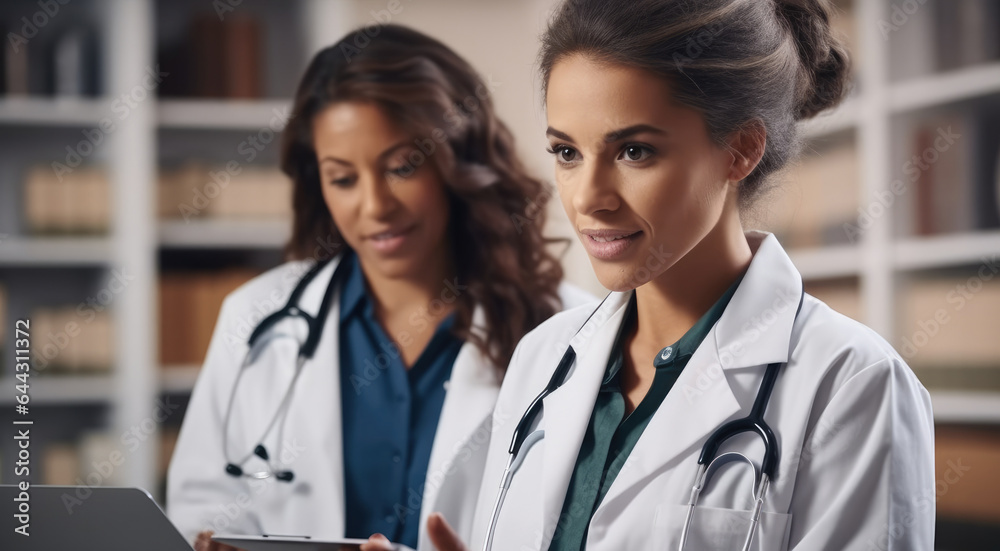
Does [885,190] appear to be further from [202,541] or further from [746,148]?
[202,541]

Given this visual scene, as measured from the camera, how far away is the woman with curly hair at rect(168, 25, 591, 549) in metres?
1.53

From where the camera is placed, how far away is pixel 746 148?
112 centimetres

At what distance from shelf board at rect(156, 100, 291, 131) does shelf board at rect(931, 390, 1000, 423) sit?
229 cm

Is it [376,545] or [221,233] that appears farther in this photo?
[221,233]

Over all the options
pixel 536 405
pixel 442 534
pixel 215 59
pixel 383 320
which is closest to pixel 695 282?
pixel 536 405

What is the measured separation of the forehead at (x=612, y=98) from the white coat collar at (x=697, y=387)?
10.8 inches

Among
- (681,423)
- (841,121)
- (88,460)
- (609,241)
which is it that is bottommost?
(88,460)

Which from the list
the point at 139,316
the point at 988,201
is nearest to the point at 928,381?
the point at 988,201

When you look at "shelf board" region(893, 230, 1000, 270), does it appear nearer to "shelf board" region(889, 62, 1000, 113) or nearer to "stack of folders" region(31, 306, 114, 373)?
"shelf board" region(889, 62, 1000, 113)

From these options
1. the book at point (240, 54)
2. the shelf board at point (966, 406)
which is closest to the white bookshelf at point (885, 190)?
the shelf board at point (966, 406)

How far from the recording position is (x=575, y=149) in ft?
3.67

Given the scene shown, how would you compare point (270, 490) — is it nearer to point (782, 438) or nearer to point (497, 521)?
point (497, 521)

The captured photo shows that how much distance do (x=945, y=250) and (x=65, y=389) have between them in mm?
2837

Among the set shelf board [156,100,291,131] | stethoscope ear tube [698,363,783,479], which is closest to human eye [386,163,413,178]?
stethoscope ear tube [698,363,783,479]
